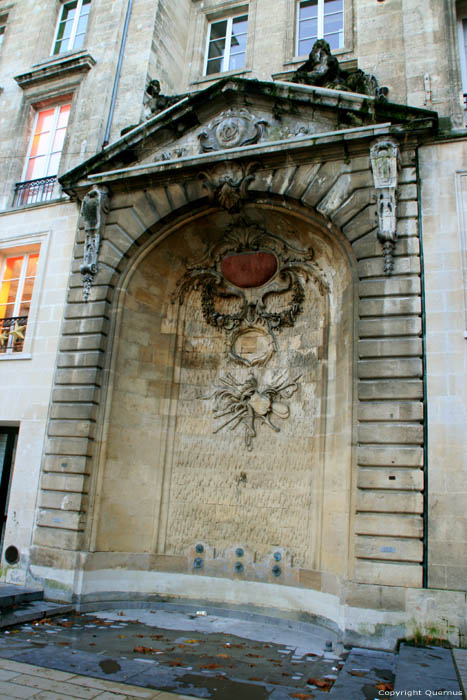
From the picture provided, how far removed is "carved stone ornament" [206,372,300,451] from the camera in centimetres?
1020

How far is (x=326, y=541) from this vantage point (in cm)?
885

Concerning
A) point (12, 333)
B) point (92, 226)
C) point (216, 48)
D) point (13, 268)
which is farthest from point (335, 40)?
point (12, 333)

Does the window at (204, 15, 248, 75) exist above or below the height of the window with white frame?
above

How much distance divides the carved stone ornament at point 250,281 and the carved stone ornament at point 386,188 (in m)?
1.84

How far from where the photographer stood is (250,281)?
35.6ft

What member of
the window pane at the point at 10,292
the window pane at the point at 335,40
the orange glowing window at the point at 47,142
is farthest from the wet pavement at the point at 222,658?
the window pane at the point at 335,40

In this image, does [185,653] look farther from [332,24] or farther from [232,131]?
[332,24]

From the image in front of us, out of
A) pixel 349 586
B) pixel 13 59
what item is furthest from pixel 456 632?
pixel 13 59

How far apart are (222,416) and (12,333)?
4632 mm

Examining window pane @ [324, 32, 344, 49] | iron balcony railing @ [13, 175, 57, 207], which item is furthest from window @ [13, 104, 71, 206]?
window pane @ [324, 32, 344, 49]

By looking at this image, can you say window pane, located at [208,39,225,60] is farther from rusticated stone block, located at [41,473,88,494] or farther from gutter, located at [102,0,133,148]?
rusticated stone block, located at [41,473,88,494]

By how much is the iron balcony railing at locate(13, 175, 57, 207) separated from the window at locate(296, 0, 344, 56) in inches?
234

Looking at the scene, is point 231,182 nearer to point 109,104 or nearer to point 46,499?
point 109,104

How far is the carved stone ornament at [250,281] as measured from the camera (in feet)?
34.4
